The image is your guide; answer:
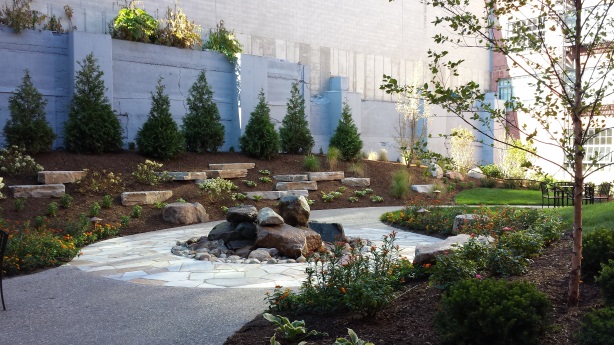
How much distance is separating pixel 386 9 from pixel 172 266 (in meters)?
18.4

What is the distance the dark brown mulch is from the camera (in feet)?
12.1

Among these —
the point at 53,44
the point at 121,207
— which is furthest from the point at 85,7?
the point at 121,207

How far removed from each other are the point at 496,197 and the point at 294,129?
6342mm

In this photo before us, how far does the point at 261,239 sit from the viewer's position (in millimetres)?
7711

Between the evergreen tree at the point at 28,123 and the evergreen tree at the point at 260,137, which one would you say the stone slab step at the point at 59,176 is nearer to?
the evergreen tree at the point at 28,123

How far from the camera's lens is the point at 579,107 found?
12.4ft

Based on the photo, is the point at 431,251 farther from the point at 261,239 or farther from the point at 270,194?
the point at 270,194

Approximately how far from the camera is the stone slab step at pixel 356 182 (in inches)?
607

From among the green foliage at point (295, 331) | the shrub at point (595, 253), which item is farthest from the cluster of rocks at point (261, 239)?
the shrub at point (595, 253)

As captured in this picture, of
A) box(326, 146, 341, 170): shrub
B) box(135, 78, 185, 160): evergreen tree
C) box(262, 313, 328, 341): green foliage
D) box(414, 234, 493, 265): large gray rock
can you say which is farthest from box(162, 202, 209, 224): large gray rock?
box(262, 313, 328, 341): green foliage

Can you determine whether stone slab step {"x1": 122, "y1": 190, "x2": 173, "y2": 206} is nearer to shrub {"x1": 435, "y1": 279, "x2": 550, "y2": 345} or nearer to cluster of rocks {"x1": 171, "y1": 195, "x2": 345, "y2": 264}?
cluster of rocks {"x1": 171, "y1": 195, "x2": 345, "y2": 264}

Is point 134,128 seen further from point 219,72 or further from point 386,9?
point 386,9

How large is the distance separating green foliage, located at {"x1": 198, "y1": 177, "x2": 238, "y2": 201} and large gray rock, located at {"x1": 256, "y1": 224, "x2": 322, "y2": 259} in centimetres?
449

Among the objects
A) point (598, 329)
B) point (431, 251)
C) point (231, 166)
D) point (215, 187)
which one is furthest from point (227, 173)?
point (598, 329)
